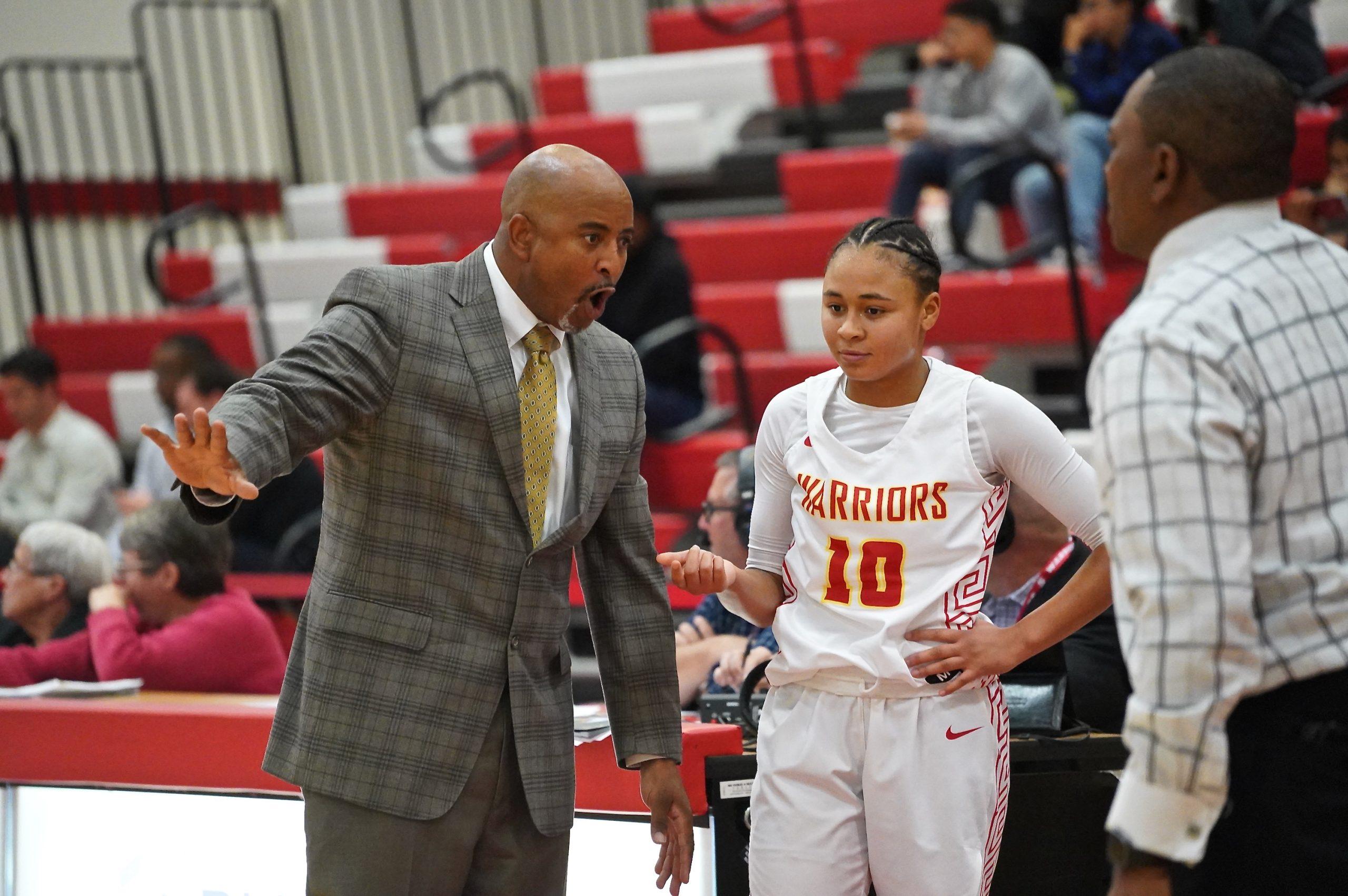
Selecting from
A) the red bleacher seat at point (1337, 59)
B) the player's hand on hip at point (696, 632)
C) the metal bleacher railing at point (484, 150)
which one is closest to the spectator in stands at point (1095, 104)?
the red bleacher seat at point (1337, 59)

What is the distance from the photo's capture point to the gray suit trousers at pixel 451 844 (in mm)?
1998

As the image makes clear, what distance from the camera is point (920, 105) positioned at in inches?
254

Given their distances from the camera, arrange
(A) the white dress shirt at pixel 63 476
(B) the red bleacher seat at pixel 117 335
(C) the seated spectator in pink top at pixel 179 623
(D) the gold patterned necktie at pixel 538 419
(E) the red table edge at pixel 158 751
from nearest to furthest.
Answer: (D) the gold patterned necktie at pixel 538 419 < (E) the red table edge at pixel 158 751 < (C) the seated spectator in pink top at pixel 179 623 < (A) the white dress shirt at pixel 63 476 < (B) the red bleacher seat at pixel 117 335

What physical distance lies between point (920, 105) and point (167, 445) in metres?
5.19

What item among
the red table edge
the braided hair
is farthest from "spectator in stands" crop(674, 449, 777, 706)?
the braided hair

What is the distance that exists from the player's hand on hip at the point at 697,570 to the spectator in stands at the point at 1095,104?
412cm

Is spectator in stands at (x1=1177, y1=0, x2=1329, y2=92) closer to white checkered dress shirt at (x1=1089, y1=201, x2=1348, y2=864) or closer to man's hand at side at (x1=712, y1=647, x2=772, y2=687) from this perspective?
man's hand at side at (x1=712, y1=647, x2=772, y2=687)

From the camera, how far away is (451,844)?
2039 millimetres

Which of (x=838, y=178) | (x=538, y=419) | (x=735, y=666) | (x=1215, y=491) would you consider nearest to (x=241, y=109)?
(x=838, y=178)

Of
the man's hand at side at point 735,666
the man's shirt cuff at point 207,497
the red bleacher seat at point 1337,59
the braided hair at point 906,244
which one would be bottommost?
the man's hand at side at point 735,666

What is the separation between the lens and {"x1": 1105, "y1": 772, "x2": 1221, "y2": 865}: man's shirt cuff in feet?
5.05

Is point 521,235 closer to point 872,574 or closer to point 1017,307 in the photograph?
point 872,574

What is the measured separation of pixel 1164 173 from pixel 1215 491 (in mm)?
363

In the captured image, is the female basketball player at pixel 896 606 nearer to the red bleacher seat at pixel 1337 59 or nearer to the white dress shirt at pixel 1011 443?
the white dress shirt at pixel 1011 443
